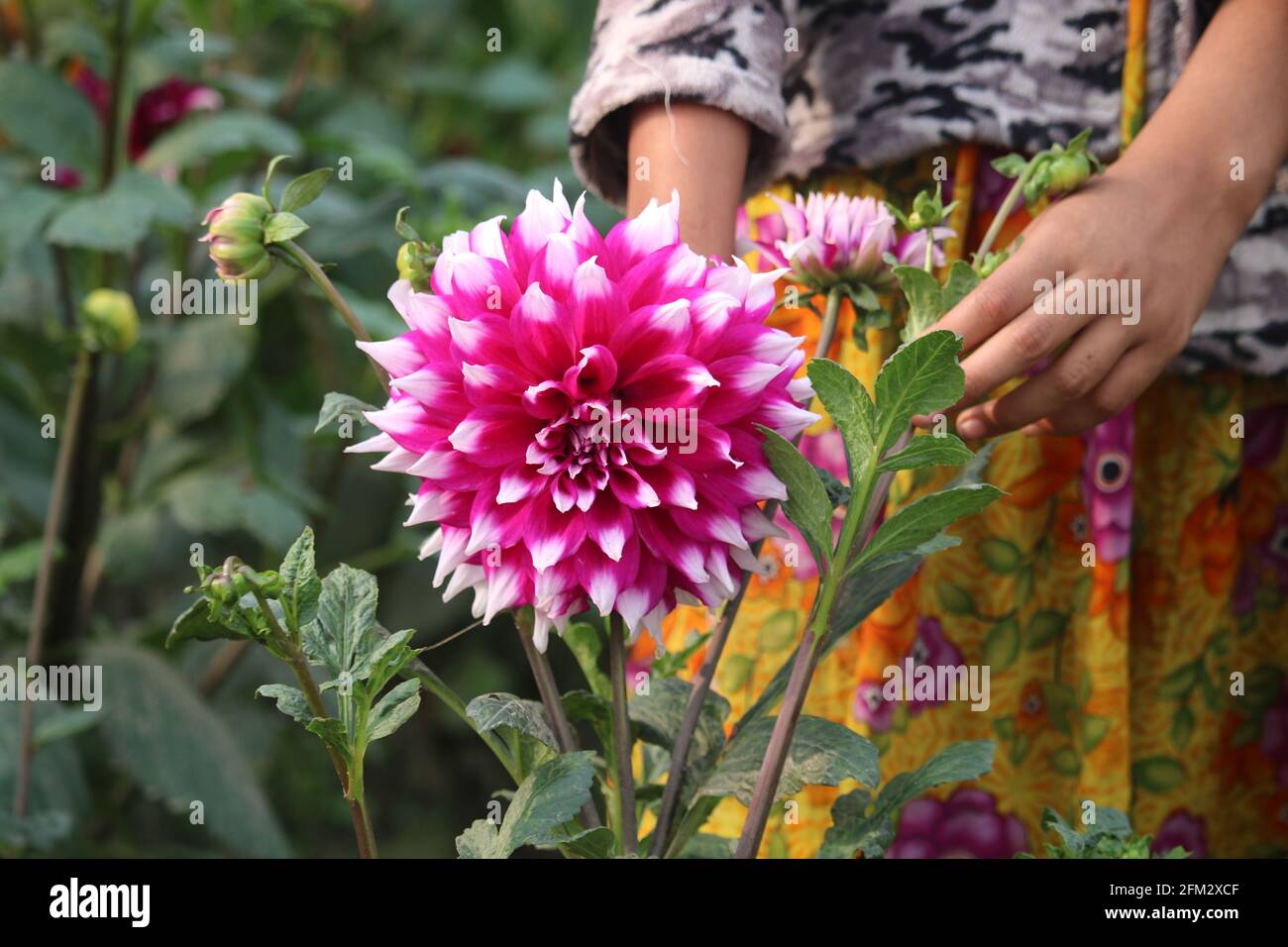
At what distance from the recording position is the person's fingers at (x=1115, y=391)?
0.49 m

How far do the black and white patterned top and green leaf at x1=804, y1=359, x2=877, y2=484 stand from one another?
0.70ft

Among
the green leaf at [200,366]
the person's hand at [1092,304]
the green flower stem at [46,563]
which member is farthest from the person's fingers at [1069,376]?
the green leaf at [200,366]

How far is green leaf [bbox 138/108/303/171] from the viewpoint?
1.10 metres

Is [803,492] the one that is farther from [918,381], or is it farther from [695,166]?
[695,166]

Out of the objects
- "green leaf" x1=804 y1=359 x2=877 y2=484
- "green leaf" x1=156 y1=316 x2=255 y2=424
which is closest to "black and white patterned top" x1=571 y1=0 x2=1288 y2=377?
"green leaf" x1=804 y1=359 x2=877 y2=484

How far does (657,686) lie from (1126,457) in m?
0.32

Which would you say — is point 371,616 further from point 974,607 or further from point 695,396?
point 974,607

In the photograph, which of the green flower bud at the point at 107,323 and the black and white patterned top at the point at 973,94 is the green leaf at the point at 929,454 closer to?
the black and white patterned top at the point at 973,94

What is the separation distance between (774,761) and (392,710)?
0.35 feet

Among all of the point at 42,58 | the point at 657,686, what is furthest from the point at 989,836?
the point at 42,58

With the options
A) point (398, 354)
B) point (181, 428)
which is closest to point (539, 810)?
point (398, 354)

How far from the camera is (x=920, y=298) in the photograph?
0.40 m

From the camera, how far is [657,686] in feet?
1.43

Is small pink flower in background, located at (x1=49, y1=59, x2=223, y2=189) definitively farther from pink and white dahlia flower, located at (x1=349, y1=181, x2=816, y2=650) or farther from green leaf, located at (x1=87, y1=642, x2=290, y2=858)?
pink and white dahlia flower, located at (x1=349, y1=181, x2=816, y2=650)
